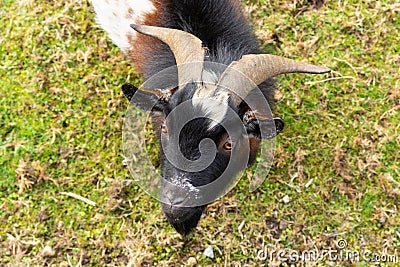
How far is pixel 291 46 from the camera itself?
5676 millimetres

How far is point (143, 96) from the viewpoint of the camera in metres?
3.64

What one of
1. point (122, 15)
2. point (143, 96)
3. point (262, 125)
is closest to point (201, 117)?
point (262, 125)

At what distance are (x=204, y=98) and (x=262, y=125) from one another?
49cm

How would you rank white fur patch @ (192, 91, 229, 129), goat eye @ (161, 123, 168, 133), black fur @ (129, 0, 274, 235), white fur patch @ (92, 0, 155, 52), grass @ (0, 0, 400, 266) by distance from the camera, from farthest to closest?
grass @ (0, 0, 400, 266) → white fur patch @ (92, 0, 155, 52) → black fur @ (129, 0, 274, 235) → goat eye @ (161, 123, 168, 133) → white fur patch @ (192, 91, 229, 129)

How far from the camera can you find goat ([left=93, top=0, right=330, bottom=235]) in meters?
3.37

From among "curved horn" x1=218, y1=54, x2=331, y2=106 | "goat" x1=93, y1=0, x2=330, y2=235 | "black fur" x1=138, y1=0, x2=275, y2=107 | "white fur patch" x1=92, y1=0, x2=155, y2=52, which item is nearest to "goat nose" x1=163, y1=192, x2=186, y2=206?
"goat" x1=93, y1=0, x2=330, y2=235

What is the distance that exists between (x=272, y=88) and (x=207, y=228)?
1.72 meters

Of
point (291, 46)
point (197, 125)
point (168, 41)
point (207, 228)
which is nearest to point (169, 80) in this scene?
point (168, 41)

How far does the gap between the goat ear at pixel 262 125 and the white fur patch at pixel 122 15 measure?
165 cm

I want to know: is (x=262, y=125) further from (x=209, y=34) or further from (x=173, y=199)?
(x=209, y=34)

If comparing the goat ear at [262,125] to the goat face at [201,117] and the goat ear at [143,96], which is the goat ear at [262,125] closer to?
the goat face at [201,117]

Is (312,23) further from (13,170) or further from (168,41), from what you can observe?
(13,170)

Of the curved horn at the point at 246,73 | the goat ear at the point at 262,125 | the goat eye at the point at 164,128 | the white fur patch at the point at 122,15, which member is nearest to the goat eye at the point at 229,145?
the goat ear at the point at 262,125

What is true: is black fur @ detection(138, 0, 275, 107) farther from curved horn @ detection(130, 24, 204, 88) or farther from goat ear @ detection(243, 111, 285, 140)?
goat ear @ detection(243, 111, 285, 140)
